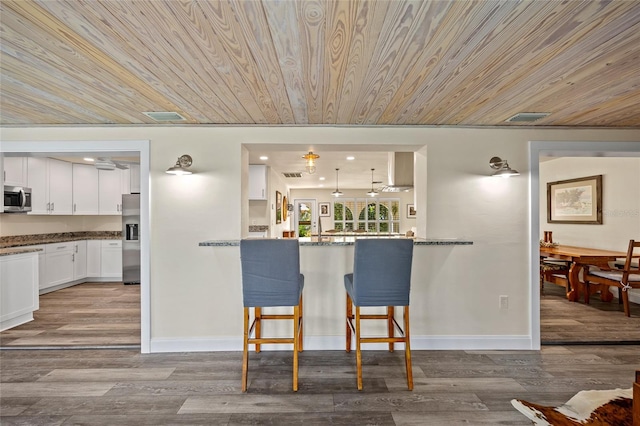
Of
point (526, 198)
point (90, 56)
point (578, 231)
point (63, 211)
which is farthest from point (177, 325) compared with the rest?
point (578, 231)

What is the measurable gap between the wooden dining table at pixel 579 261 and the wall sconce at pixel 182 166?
16.1 ft

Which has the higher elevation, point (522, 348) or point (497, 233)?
point (497, 233)

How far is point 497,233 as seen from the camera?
2871 millimetres

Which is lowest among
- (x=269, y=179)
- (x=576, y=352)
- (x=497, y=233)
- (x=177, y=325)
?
(x=576, y=352)

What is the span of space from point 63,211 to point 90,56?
5.06 meters

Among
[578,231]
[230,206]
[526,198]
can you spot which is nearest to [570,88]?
[526,198]

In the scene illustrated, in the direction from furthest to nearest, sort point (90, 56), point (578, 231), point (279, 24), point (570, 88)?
point (578, 231), point (570, 88), point (90, 56), point (279, 24)

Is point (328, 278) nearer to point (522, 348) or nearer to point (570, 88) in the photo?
point (522, 348)

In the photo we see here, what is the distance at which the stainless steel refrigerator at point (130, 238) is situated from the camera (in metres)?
5.46

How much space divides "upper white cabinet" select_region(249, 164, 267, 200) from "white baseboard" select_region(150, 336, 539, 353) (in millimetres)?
3151

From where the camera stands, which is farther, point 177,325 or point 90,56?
point 177,325

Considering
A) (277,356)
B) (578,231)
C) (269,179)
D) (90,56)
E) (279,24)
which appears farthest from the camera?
(269,179)

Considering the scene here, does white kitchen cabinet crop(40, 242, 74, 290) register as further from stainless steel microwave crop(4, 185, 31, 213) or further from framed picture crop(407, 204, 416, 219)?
framed picture crop(407, 204, 416, 219)

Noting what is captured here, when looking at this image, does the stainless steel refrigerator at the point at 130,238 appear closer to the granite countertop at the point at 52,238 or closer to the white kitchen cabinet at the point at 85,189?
the granite countertop at the point at 52,238
